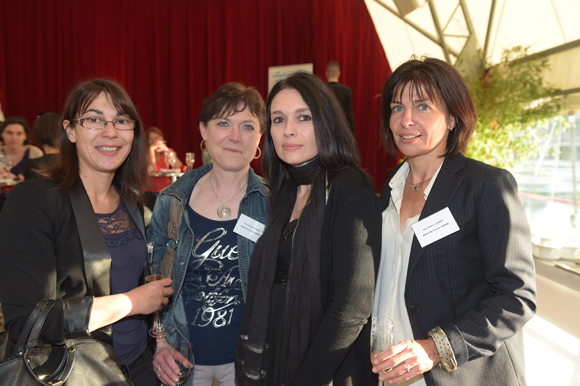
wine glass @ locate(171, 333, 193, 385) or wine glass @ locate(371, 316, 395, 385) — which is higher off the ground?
wine glass @ locate(371, 316, 395, 385)

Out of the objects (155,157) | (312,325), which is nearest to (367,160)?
(155,157)

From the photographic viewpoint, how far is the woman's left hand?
114 centimetres

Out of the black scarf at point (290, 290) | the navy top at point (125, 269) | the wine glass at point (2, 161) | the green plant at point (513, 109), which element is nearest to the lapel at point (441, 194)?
the black scarf at point (290, 290)

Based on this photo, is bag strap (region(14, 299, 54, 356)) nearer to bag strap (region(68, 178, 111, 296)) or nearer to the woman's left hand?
bag strap (region(68, 178, 111, 296))

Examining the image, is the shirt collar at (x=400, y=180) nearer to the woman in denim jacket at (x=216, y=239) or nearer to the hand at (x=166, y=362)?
the woman in denim jacket at (x=216, y=239)

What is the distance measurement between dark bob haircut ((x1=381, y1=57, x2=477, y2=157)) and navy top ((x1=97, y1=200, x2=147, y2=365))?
129cm

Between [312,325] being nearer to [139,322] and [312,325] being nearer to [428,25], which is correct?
[139,322]

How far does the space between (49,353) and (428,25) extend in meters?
6.40

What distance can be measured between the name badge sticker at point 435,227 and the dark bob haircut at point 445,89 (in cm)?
28

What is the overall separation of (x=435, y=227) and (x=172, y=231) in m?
1.17

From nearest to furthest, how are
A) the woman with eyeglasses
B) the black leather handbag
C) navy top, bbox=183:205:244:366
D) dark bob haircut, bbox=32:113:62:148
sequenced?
1. the black leather handbag
2. the woman with eyeglasses
3. navy top, bbox=183:205:244:366
4. dark bob haircut, bbox=32:113:62:148

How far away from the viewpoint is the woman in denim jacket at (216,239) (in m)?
1.74

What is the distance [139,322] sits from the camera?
1705 millimetres

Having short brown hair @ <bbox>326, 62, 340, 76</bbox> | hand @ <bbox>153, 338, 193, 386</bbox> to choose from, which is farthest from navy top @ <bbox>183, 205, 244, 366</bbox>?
short brown hair @ <bbox>326, 62, 340, 76</bbox>
